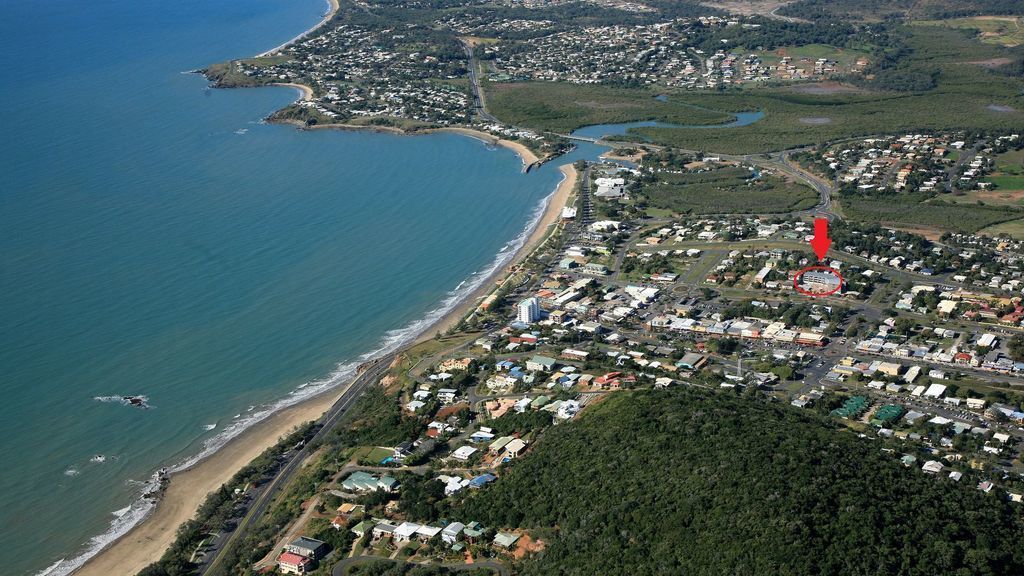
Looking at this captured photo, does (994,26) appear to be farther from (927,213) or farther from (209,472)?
(209,472)

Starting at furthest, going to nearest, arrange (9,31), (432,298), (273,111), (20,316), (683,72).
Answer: (9,31), (683,72), (273,111), (432,298), (20,316)

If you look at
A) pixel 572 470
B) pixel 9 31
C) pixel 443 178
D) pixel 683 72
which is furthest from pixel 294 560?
pixel 9 31

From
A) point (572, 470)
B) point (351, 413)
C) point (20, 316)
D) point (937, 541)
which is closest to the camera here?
point (937, 541)

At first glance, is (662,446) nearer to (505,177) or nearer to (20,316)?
(20,316)

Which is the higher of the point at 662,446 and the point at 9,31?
the point at 9,31

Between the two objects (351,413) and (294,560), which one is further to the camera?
(351,413)

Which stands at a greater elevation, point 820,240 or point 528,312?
point 528,312

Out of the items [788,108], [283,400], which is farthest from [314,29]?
[283,400]

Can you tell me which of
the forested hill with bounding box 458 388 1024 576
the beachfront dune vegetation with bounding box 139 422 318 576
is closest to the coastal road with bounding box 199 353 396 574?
the beachfront dune vegetation with bounding box 139 422 318 576
